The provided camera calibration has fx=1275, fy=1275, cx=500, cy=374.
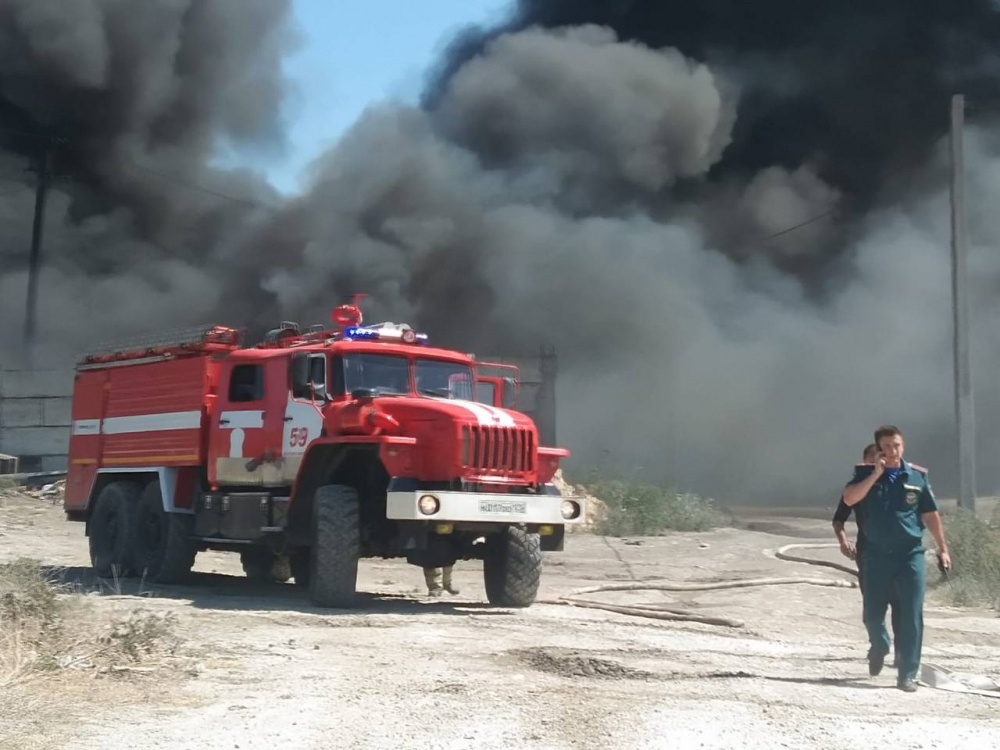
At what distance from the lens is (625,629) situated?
898cm

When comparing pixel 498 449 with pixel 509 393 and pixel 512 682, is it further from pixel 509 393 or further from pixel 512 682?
pixel 512 682

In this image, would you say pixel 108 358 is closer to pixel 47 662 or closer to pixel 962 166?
pixel 47 662

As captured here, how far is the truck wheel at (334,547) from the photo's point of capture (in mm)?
9695

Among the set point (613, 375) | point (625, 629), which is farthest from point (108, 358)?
point (613, 375)

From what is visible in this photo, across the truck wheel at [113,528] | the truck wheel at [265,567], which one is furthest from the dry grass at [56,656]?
the truck wheel at [265,567]

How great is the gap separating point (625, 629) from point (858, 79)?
22615 millimetres

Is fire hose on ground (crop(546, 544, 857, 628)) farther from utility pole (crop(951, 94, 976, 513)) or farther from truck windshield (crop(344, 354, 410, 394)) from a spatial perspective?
utility pole (crop(951, 94, 976, 513))

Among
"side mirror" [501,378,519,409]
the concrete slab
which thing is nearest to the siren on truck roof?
"side mirror" [501,378,519,409]

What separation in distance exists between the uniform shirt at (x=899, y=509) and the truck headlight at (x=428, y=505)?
351 cm

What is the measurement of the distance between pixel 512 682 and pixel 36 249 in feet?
87.3

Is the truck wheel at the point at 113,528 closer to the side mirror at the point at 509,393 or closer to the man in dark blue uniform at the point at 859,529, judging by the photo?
the side mirror at the point at 509,393

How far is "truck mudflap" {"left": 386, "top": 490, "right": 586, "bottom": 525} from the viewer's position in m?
9.38

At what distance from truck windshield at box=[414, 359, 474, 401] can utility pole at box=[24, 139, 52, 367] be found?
21.3m

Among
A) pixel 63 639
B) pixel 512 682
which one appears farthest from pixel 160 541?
pixel 512 682
